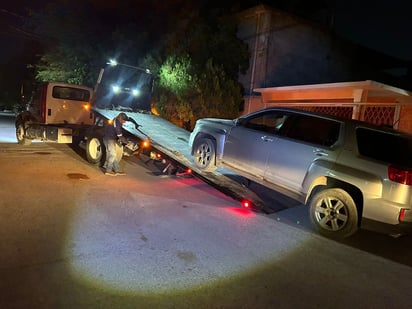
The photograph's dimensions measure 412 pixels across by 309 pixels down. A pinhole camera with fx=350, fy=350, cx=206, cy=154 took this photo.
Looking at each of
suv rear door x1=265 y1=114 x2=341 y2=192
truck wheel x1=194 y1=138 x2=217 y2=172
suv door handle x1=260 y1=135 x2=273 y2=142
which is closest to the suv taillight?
suv rear door x1=265 y1=114 x2=341 y2=192

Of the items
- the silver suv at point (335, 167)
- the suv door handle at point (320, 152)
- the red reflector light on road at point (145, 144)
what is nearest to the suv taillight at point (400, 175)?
the silver suv at point (335, 167)

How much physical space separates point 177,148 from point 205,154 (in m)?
1.35

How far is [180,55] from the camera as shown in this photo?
15.7 meters

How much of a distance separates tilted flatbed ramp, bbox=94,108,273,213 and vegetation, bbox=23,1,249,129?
365 centimetres

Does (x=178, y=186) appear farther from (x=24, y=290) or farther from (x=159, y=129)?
(x=24, y=290)

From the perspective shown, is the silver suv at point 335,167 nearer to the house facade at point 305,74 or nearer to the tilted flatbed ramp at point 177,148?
the tilted flatbed ramp at point 177,148

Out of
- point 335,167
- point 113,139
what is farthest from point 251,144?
point 113,139

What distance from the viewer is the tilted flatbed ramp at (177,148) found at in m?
6.61

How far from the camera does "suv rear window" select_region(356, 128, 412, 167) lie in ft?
16.8

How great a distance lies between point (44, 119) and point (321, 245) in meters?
8.75

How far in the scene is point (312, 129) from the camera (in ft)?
20.0

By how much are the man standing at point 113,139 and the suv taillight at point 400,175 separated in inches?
227

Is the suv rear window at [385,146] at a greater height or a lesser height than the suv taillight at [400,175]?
greater

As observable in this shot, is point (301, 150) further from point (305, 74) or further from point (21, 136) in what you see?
point (305, 74)
